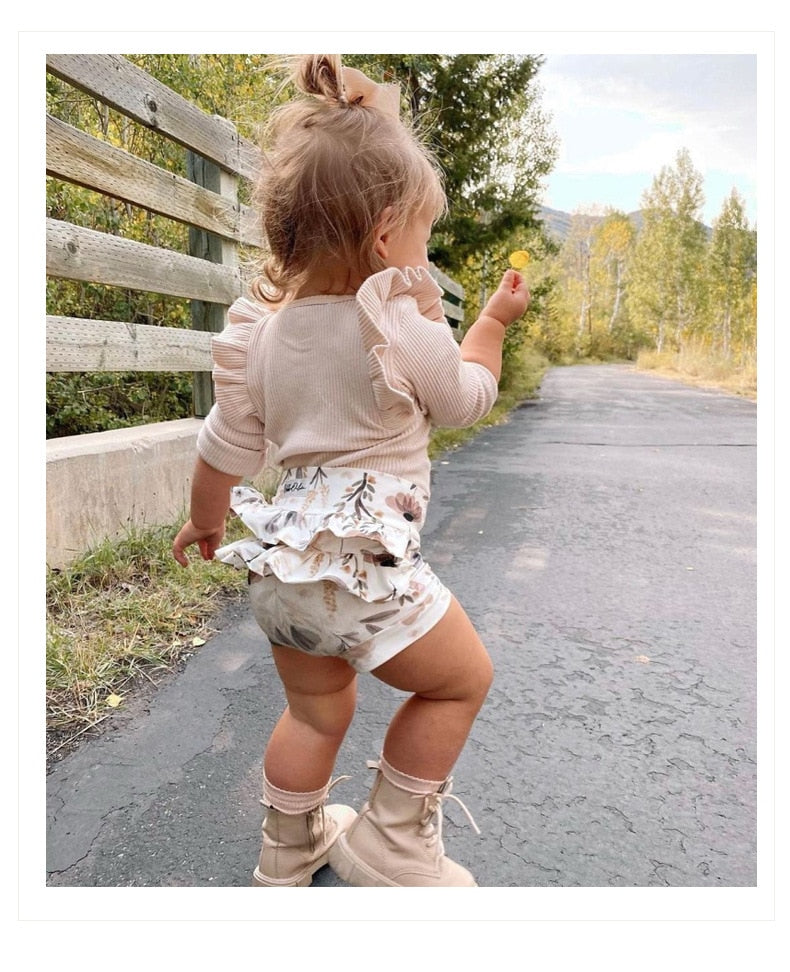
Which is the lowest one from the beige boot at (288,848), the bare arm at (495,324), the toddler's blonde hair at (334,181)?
the beige boot at (288,848)

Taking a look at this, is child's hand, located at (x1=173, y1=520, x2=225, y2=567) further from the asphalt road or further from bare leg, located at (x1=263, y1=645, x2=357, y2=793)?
the asphalt road

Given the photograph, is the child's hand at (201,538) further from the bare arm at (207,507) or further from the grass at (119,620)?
the grass at (119,620)

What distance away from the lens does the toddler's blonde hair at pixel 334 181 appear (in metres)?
1.11

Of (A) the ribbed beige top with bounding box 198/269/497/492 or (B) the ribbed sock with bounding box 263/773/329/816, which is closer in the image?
(A) the ribbed beige top with bounding box 198/269/497/492

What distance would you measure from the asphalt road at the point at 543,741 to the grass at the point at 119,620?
8 cm

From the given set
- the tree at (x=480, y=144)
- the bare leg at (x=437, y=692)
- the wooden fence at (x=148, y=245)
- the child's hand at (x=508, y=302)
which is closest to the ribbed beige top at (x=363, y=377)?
the child's hand at (x=508, y=302)

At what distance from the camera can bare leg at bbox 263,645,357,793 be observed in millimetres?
1188

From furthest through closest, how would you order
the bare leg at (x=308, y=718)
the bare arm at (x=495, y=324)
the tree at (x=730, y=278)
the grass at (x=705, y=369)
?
1. the tree at (x=730, y=278)
2. the grass at (x=705, y=369)
3. the bare arm at (x=495, y=324)
4. the bare leg at (x=308, y=718)

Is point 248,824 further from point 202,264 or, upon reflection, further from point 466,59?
point 466,59

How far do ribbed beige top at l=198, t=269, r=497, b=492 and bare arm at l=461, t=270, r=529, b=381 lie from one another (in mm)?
79

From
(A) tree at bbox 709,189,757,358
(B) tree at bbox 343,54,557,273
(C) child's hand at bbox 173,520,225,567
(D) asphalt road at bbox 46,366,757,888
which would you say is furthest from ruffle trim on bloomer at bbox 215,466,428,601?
(A) tree at bbox 709,189,757,358

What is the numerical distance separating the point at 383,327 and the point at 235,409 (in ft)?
1.04
